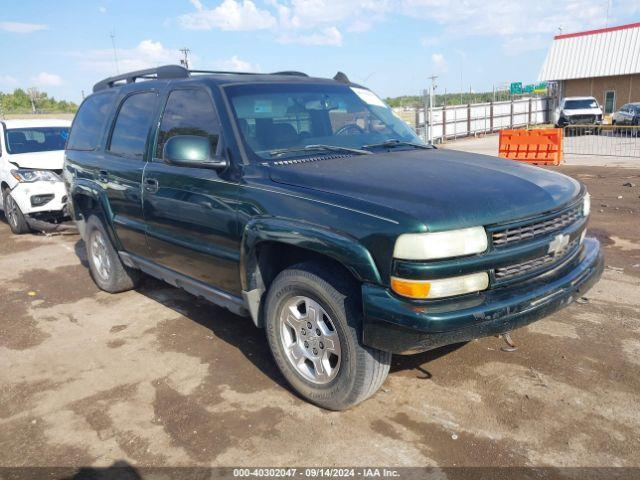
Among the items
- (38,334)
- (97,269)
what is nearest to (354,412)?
(38,334)

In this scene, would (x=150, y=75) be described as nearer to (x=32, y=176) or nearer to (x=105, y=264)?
(x=105, y=264)

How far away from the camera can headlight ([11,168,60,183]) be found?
27.6ft

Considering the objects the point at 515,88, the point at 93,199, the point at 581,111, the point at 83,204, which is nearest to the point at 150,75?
the point at 93,199

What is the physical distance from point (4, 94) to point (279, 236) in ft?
260

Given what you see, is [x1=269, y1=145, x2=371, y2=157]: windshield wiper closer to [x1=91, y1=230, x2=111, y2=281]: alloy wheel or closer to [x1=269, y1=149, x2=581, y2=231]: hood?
[x1=269, y1=149, x2=581, y2=231]: hood

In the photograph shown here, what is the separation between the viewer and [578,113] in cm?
2588

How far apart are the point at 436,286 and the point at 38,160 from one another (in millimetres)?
8177

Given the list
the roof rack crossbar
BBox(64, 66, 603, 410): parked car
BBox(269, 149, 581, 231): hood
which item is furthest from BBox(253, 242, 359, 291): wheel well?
the roof rack crossbar

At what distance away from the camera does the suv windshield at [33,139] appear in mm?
8930

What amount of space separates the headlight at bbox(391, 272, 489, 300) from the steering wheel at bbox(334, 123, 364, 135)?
1642 mm

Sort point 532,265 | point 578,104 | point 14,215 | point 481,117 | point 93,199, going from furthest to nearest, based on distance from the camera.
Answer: point 481,117 < point 578,104 < point 14,215 < point 93,199 < point 532,265

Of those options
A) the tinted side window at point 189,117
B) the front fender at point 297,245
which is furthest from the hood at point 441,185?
the tinted side window at point 189,117

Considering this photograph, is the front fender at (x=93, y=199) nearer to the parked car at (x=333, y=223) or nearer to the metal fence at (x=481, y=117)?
the parked car at (x=333, y=223)

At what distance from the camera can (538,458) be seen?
2.69 metres
